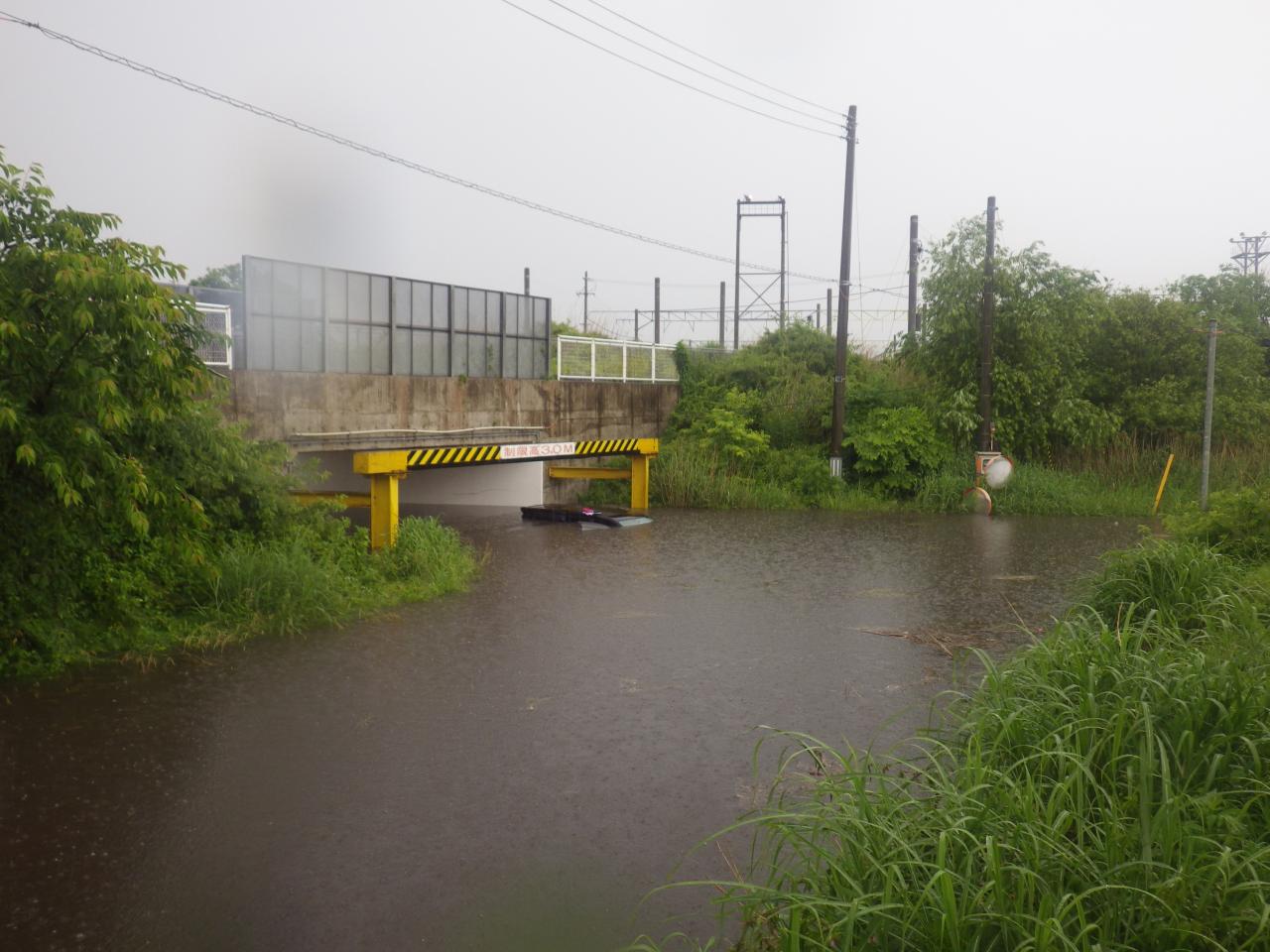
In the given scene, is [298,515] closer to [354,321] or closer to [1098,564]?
[354,321]

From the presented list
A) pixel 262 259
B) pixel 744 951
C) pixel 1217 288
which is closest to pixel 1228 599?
pixel 744 951

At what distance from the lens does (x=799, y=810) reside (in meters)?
4.95

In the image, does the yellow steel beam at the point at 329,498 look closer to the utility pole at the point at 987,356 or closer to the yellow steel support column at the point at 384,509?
the yellow steel support column at the point at 384,509

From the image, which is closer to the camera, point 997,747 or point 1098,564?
point 997,747

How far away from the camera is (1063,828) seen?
11.6 ft

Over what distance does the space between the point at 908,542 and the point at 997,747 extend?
10638 millimetres

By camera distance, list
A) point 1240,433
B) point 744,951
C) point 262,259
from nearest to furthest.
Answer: point 744,951 < point 262,259 < point 1240,433

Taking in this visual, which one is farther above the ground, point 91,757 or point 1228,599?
point 1228,599

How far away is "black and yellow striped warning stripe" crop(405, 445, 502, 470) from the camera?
41.5 feet

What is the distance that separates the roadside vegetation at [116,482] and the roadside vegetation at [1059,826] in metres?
4.53

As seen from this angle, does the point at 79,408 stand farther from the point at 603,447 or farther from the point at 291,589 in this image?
the point at 603,447

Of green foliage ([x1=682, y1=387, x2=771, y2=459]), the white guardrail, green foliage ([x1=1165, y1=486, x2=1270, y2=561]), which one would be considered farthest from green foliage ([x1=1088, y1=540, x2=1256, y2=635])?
the white guardrail

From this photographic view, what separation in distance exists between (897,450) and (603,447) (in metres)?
6.14

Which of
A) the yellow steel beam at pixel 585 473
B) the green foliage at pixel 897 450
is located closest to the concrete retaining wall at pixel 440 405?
the yellow steel beam at pixel 585 473
